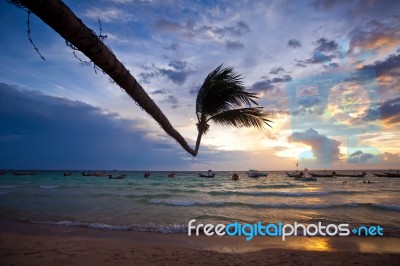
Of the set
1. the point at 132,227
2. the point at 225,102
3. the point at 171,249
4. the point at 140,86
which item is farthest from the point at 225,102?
the point at 132,227

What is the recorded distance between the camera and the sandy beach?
21.2ft

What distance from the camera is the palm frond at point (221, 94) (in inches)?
189

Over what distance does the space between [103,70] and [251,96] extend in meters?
3.25

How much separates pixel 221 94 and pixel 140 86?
8.48ft

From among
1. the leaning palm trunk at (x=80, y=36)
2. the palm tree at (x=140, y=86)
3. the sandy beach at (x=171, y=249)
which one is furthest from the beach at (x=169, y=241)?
the leaning palm trunk at (x=80, y=36)

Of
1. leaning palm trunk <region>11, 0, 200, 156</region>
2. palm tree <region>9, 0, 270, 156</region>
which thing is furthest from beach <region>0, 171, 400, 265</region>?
leaning palm trunk <region>11, 0, 200, 156</region>

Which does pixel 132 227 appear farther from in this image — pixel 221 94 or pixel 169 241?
pixel 221 94

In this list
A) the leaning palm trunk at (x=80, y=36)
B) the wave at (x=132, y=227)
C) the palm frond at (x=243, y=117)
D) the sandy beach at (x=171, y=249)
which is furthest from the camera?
the wave at (x=132, y=227)

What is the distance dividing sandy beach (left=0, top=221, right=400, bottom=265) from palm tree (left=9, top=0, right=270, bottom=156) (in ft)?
11.7

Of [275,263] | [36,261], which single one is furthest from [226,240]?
[36,261]

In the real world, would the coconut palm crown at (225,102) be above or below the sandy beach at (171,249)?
above

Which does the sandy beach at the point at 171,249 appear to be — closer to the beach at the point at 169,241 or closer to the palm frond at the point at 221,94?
the beach at the point at 169,241

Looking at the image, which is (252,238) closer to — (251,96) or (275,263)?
(275,263)

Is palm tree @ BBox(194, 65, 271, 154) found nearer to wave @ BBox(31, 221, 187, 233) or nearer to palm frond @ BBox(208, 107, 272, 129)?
palm frond @ BBox(208, 107, 272, 129)
